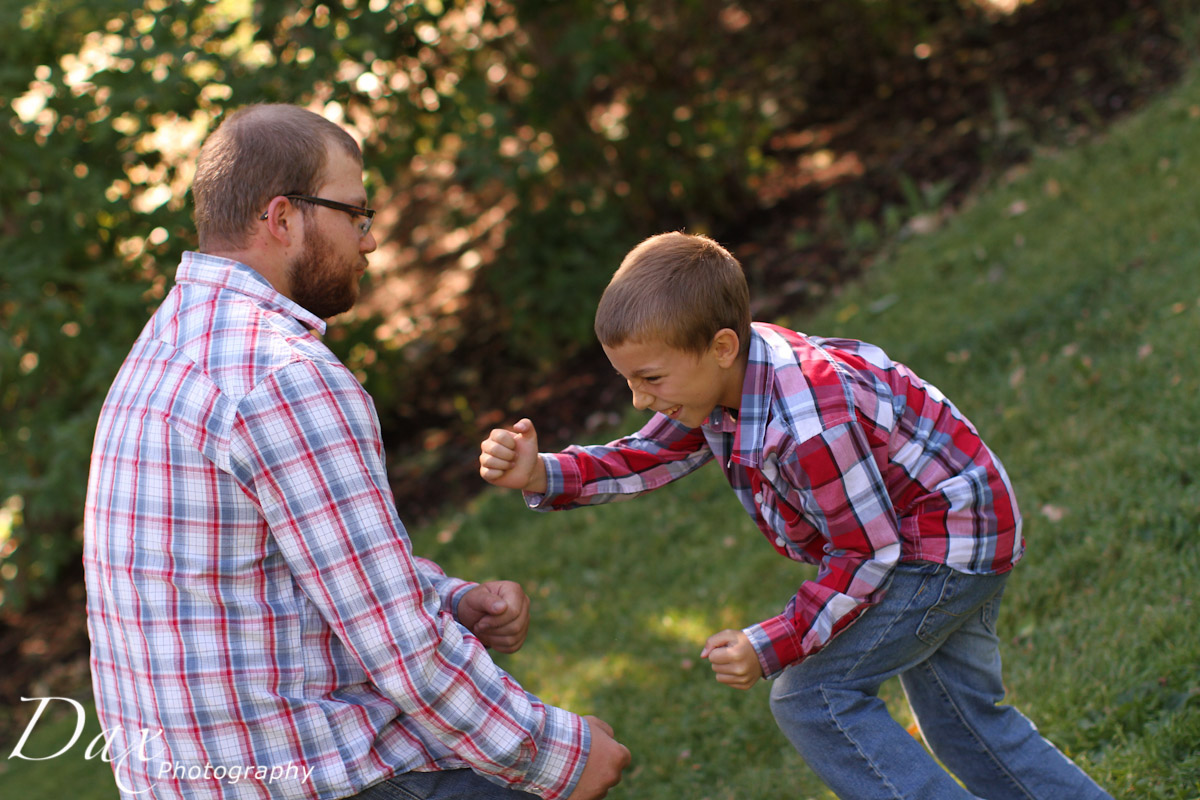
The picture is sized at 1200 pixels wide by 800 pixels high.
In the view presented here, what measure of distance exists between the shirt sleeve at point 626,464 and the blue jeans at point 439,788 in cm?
66

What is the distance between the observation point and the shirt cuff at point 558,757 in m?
2.22

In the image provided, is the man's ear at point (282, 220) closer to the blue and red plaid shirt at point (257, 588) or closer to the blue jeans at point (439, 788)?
the blue and red plaid shirt at point (257, 588)

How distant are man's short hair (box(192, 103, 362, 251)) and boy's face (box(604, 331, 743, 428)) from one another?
2.47 ft

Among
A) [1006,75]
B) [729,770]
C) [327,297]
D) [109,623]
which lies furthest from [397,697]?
[1006,75]

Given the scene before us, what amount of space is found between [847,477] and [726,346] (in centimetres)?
39

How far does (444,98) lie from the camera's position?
20.6 feet

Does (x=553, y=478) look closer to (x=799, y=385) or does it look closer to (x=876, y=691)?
(x=799, y=385)

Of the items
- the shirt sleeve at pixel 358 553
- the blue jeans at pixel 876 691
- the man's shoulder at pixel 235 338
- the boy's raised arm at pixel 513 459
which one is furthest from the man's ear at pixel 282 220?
the blue jeans at pixel 876 691

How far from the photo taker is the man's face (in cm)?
235

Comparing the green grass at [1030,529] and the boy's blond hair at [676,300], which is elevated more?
the boy's blond hair at [676,300]

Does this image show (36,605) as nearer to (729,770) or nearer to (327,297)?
(729,770)

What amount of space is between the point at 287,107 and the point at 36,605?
6.94 metres

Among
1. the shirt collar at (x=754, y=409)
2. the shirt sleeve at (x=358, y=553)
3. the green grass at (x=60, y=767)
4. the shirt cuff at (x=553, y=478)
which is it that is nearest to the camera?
the shirt sleeve at (x=358, y=553)

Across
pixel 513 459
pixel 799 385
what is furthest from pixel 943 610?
pixel 513 459
